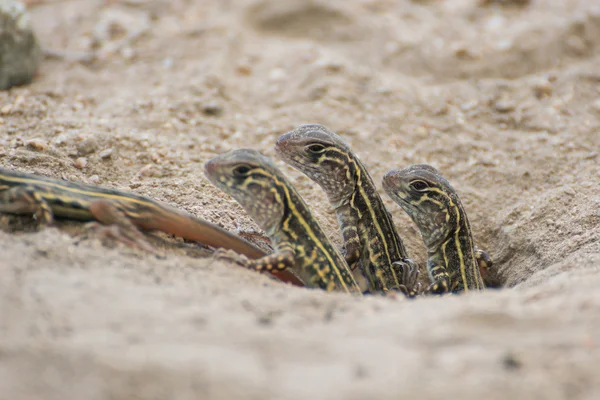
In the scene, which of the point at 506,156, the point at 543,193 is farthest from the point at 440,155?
the point at 543,193

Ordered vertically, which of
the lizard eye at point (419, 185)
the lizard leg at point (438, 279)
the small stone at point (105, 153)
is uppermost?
the small stone at point (105, 153)

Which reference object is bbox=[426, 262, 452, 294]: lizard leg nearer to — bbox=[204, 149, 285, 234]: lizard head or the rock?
bbox=[204, 149, 285, 234]: lizard head

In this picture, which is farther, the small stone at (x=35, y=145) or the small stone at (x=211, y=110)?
the small stone at (x=211, y=110)

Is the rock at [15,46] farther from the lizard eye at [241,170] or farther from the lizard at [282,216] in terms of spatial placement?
the lizard eye at [241,170]

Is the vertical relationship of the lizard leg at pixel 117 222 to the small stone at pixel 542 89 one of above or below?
above

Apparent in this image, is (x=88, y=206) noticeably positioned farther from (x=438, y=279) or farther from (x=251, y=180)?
(x=438, y=279)

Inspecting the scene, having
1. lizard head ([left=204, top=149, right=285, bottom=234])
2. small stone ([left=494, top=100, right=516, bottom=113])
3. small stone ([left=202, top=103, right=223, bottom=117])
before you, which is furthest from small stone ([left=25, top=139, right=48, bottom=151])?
small stone ([left=494, top=100, right=516, bottom=113])

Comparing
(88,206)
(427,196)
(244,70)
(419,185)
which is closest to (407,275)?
(427,196)

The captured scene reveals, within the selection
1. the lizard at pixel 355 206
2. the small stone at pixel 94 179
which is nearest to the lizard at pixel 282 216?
the lizard at pixel 355 206
